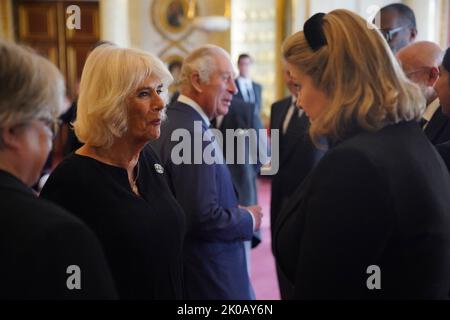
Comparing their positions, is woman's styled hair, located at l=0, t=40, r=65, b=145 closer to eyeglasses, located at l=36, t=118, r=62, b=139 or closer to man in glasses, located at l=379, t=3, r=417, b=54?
eyeglasses, located at l=36, t=118, r=62, b=139

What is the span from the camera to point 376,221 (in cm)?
110

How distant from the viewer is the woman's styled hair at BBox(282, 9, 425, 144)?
117 cm

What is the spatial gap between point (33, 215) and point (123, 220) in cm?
64

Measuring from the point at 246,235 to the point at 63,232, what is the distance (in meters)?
1.34

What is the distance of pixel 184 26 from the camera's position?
9273 mm

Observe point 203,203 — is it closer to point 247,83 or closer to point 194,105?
point 194,105

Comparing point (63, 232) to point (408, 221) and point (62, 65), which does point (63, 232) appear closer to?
point (408, 221)

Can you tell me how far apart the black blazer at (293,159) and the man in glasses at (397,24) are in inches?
28.4

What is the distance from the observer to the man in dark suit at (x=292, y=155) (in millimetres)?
3357

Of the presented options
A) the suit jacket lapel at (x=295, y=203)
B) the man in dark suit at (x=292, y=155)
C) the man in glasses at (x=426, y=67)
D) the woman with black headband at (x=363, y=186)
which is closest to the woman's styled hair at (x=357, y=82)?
the woman with black headband at (x=363, y=186)

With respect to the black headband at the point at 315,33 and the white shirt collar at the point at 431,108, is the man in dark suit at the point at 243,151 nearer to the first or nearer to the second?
the white shirt collar at the point at 431,108

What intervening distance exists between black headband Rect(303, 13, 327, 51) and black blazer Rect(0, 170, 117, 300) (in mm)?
654

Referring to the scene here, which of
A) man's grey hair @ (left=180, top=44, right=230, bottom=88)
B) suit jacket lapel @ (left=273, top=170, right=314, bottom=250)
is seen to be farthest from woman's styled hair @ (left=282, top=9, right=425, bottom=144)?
man's grey hair @ (left=180, top=44, right=230, bottom=88)

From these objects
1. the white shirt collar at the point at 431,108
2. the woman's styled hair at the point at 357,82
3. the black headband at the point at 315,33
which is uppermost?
the black headband at the point at 315,33
